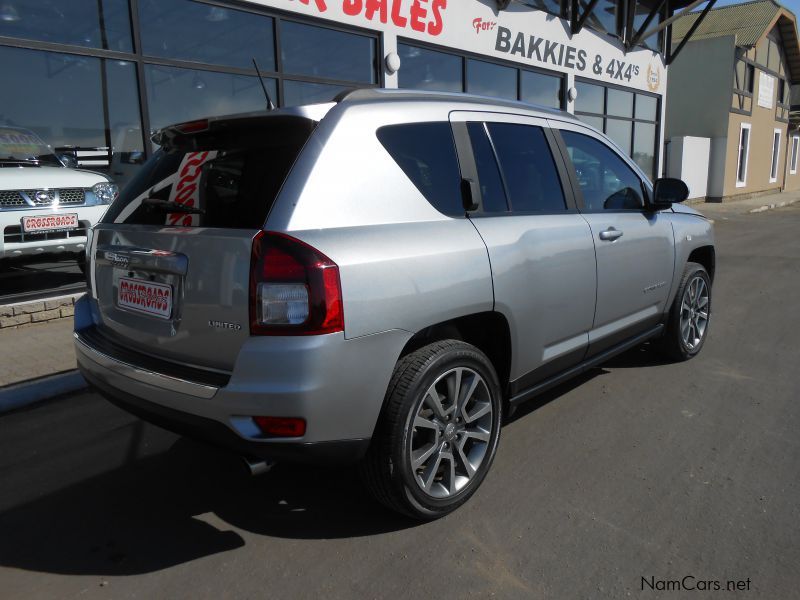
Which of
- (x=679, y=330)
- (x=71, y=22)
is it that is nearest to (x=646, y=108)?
(x=679, y=330)

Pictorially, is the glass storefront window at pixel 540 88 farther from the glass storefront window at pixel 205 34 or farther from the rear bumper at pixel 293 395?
the rear bumper at pixel 293 395

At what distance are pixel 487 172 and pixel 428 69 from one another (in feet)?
26.5

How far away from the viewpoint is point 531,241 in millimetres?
2951

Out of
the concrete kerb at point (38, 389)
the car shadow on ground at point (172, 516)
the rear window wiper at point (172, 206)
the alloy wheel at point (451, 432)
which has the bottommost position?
the car shadow on ground at point (172, 516)

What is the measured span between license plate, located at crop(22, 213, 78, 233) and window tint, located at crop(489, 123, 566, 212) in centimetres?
462

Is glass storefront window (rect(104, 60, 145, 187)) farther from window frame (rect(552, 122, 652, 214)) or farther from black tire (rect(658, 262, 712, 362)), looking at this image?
black tire (rect(658, 262, 712, 362))

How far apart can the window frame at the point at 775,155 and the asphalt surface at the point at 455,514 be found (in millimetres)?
29585

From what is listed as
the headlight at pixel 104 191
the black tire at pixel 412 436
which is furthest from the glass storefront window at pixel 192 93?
the black tire at pixel 412 436

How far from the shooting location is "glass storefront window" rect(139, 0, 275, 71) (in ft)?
22.9

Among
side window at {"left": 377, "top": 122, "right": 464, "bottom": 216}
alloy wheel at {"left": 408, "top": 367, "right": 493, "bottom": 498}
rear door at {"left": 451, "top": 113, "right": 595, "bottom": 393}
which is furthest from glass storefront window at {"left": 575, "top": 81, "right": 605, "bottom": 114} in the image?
alloy wheel at {"left": 408, "top": 367, "right": 493, "bottom": 498}

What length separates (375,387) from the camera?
2275 mm

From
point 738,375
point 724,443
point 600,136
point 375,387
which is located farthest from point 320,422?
point 738,375

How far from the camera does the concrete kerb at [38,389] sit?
3.99 m

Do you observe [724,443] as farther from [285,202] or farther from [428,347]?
[285,202]
